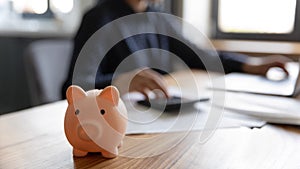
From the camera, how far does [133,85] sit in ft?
2.96

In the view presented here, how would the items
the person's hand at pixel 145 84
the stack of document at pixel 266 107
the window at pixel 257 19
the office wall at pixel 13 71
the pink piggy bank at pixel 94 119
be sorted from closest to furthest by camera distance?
Result: the pink piggy bank at pixel 94 119, the stack of document at pixel 266 107, the person's hand at pixel 145 84, the window at pixel 257 19, the office wall at pixel 13 71

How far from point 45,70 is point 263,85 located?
88cm

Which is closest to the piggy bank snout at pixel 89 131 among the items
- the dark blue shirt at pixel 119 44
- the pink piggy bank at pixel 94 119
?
the pink piggy bank at pixel 94 119

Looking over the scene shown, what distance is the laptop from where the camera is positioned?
39.6 inches

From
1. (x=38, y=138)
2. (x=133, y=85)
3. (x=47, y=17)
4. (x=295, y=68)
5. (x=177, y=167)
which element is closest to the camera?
(x=177, y=167)

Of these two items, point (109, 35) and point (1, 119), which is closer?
point (1, 119)

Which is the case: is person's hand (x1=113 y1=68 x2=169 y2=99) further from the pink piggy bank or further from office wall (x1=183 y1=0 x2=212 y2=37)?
office wall (x1=183 y1=0 x2=212 y2=37)

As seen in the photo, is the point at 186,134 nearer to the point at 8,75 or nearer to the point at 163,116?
the point at 163,116

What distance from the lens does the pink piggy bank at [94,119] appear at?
1.61ft

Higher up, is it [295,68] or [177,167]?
[177,167]

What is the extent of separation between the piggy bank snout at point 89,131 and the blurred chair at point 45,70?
0.94 m

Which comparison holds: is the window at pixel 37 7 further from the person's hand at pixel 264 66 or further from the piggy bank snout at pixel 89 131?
the piggy bank snout at pixel 89 131

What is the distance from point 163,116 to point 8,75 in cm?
192

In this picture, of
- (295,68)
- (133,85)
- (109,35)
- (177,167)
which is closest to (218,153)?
(177,167)
